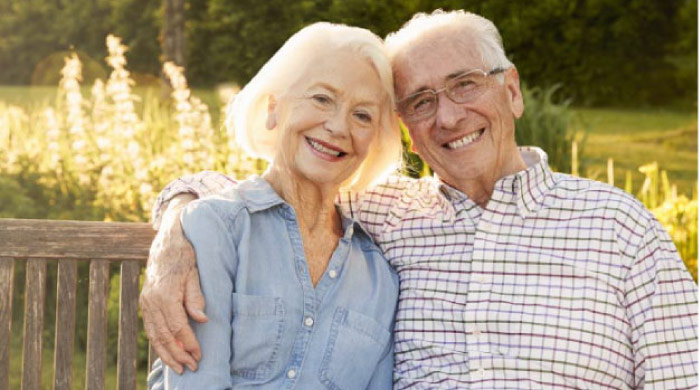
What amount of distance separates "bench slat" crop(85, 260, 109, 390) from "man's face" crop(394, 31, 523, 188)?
3.29ft

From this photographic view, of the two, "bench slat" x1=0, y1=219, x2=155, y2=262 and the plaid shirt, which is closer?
the plaid shirt

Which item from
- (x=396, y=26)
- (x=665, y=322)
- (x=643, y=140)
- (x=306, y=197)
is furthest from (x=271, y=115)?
(x=643, y=140)

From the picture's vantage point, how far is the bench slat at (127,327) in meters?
2.62

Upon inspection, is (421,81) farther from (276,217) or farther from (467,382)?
(467,382)

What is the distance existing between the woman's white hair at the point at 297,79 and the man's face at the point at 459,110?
0.09m

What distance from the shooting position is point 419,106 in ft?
8.11

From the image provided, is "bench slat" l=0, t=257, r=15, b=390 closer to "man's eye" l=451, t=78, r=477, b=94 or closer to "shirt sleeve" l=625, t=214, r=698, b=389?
"man's eye" l=451, t=78, r=477, b=94

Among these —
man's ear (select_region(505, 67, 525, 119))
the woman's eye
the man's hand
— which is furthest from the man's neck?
the man's hand

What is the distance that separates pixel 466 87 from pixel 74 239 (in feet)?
3.89

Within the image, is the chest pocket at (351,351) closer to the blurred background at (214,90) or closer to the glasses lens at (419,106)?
the glasses lens at (419,106)

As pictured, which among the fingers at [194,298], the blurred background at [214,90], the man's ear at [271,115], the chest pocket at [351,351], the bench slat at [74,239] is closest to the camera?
the fingers at [194,298]

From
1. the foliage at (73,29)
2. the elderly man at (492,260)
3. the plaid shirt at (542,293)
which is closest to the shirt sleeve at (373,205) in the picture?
the elderly man at (492,260)

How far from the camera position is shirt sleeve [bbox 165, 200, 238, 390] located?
6.61 ft

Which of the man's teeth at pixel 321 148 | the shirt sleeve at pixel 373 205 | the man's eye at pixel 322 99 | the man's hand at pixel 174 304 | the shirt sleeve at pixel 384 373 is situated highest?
the man's eye at pixel 322 99
